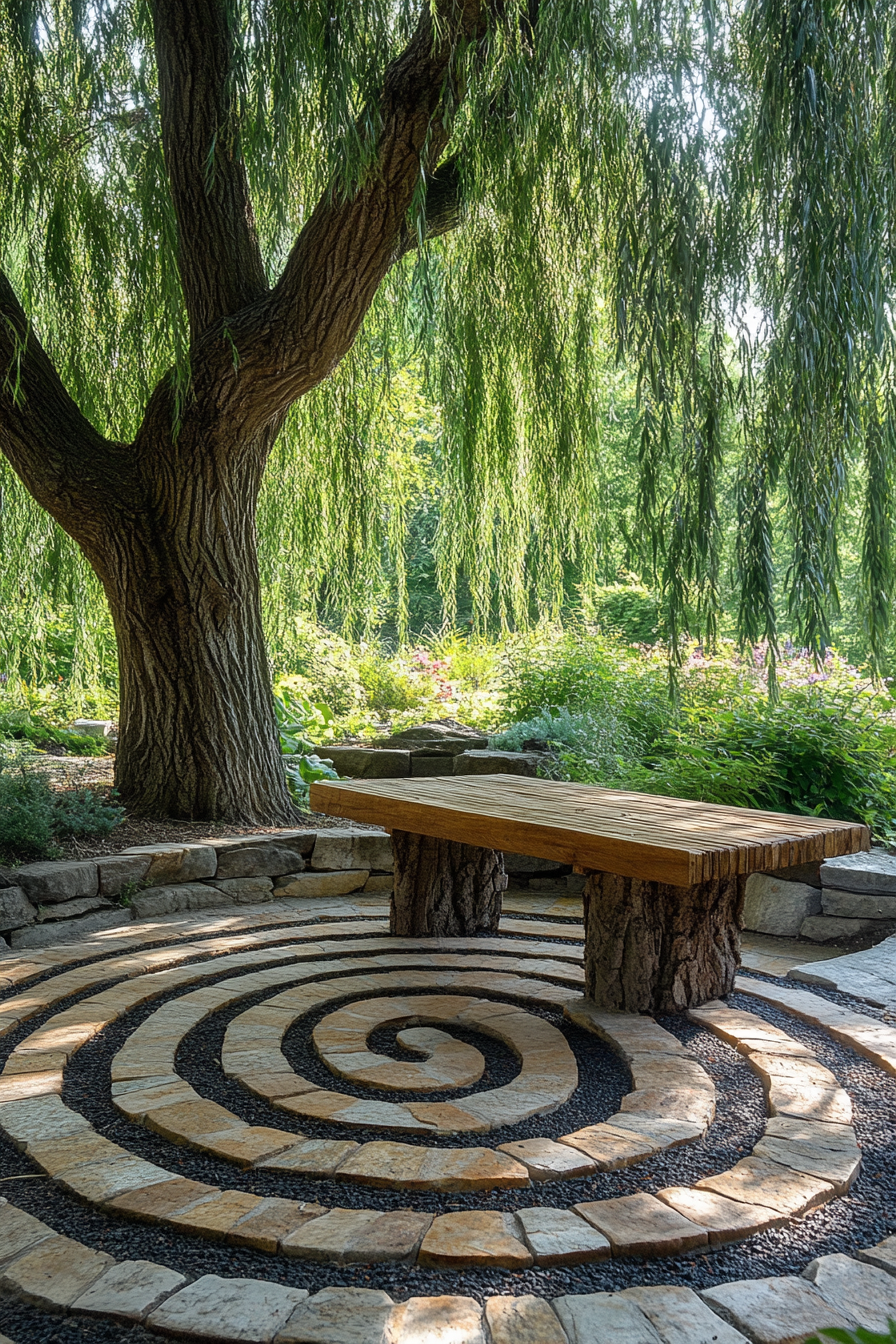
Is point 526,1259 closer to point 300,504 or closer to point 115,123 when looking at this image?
point 300,504

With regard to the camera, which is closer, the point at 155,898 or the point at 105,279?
the point at 155,898

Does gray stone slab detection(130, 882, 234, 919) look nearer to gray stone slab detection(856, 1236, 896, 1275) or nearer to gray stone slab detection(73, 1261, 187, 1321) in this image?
gray stone slab detection(73, 1261, 187, 1321)

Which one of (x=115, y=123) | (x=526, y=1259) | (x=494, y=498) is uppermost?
(x=115, y=123)

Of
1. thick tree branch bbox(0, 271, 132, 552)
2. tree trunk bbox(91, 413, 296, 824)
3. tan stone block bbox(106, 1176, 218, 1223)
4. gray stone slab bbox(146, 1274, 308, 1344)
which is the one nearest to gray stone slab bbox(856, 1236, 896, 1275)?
gray stone slab bbox(146, 1274, 308, 1344)

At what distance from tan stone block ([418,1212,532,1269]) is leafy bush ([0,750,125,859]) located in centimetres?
285

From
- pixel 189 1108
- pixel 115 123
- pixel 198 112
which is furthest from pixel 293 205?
pixel 189 1108

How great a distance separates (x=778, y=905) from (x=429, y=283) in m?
2.97

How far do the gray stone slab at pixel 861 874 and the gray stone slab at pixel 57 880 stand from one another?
9.90ft

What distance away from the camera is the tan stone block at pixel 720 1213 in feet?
6.37

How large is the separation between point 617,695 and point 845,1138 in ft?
15.2

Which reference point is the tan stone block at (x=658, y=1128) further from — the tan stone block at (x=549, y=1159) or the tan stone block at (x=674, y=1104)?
the tan stone block at (x=549, y=1159)

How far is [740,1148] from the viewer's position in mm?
2328

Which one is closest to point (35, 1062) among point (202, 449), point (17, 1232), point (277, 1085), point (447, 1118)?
point (277, 1085)

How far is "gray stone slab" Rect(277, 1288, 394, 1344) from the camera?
64.2 inches
